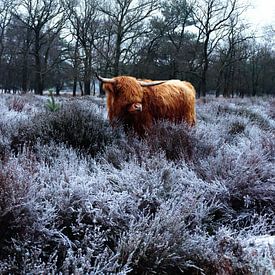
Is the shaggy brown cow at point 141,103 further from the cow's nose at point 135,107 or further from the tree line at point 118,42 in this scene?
the tree line at point 118,42

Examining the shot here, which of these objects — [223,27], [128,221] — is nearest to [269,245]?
[128,221]

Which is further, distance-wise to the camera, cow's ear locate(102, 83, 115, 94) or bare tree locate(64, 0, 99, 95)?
bare tree locate(64, 0, 99, 95)

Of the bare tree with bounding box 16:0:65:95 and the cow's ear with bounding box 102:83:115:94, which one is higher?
the bare tree with bounding box 16:0:65:95

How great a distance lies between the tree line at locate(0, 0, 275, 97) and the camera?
3141 cm

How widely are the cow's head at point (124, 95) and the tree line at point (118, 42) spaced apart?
24.0 m

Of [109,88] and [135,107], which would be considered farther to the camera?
[109,88]

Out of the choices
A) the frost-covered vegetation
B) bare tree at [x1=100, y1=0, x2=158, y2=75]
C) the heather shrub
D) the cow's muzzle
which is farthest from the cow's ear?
bare tree at [x1=100, y1=0, x2=158, y2=75]

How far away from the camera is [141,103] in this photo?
19.8ft

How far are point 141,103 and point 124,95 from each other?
1.08 ft

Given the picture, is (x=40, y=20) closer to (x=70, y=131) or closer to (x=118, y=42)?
(x=118, y=42)

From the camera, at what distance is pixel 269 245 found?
252 centimetres

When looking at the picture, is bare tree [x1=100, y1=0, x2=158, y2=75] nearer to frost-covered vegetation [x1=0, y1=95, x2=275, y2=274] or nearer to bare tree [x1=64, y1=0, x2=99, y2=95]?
bare tree [x1=64, y1=0, x2=99, y2=95]

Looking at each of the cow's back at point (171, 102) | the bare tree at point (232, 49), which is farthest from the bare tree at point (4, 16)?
the cow's back at point (171, 102)

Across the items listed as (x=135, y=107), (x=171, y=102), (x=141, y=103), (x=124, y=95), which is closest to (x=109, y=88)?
(x=124, y=95)
